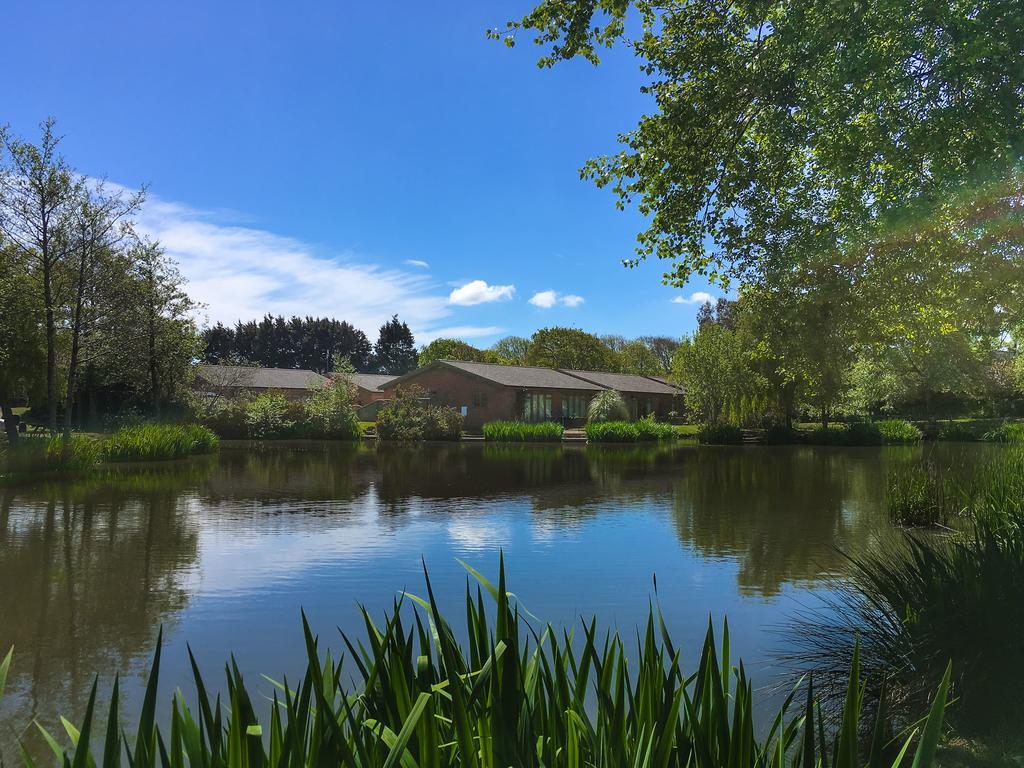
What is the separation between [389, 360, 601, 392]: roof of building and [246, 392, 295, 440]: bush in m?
12.7

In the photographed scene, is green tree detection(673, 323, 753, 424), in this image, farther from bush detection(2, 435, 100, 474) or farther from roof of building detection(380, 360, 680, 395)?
bush detection(2, 435, 100, 474)

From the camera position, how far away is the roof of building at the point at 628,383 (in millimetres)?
56531

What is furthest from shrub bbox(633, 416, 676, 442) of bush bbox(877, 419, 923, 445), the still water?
the still water

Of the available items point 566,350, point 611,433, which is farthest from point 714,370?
point 566,350

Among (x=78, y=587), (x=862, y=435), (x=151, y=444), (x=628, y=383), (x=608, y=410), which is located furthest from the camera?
(x=628, y=383)

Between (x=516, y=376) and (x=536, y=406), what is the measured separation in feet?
8.74

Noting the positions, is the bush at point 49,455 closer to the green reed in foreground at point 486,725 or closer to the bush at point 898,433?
the green reed in foreground at point 486,725

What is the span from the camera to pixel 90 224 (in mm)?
23984

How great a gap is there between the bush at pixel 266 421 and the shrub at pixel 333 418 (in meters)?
1.15

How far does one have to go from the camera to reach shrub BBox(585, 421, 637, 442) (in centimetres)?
3934

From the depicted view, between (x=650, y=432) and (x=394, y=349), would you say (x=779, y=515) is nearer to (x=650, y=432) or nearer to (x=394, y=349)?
(x=650, y=432)

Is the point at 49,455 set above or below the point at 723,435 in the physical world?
below

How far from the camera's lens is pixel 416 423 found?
40.3 m

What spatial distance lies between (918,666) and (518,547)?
702 centimetres
